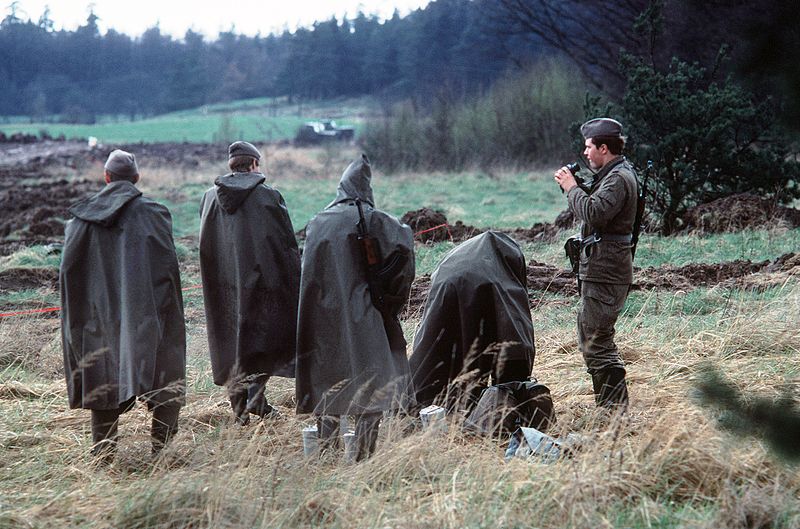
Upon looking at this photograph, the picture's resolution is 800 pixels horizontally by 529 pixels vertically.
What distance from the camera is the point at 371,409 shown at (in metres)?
5.38

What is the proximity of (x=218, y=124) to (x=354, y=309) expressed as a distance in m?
80.0

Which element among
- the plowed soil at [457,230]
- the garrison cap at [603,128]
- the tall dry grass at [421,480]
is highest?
the garrison cap at [603,128]

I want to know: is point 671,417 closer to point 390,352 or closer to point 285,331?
point 390,352

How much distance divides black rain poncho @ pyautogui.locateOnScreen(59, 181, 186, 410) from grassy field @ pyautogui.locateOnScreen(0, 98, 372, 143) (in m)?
49.9

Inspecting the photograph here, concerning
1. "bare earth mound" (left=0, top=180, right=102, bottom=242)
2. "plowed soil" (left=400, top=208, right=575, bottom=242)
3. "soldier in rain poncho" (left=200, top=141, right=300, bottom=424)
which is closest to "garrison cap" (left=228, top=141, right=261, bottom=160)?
"soldier in rain poncho" (left=200, top=141, right=300, bottom=424)

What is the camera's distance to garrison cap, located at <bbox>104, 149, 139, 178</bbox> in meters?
5.78

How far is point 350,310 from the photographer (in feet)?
17.8

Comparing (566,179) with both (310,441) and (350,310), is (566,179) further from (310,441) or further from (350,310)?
(310,441)

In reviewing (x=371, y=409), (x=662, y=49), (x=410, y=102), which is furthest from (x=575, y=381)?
(x=410, y=102)

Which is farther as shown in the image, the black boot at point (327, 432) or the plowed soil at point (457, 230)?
the plowed soil at point (457, 230)

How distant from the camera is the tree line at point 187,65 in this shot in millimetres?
87500

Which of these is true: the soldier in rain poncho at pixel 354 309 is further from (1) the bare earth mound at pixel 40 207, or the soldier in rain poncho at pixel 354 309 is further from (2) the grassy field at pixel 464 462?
(1) the bare earth mound at pixel 40 207

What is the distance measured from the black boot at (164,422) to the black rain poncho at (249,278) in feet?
2.38

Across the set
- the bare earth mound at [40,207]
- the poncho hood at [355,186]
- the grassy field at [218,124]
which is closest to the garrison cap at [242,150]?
the poncho hood at [355,186]
